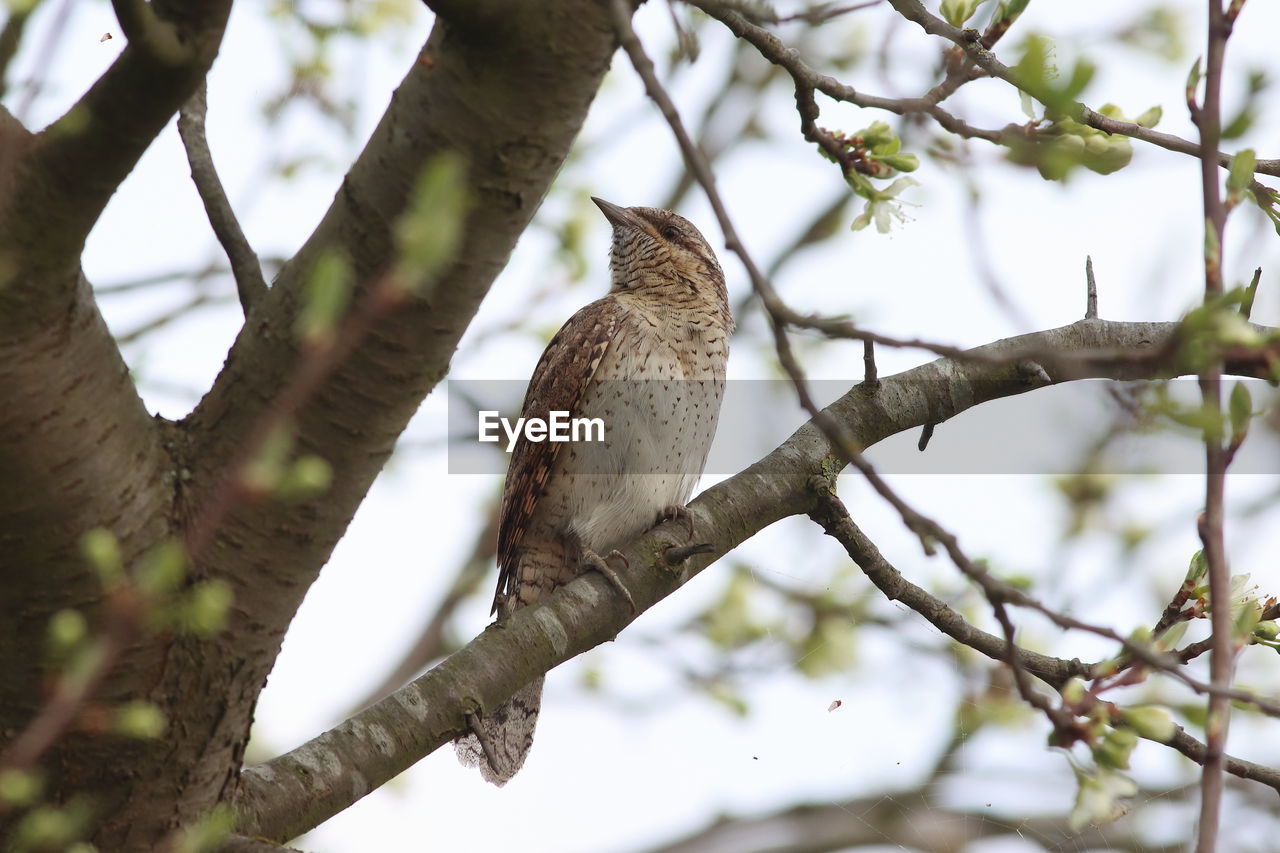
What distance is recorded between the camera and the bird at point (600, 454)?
13.6 feet

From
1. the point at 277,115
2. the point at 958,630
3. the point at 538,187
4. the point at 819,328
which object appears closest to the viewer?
the point at 819,328

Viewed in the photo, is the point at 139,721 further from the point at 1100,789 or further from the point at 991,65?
the point at 991,65

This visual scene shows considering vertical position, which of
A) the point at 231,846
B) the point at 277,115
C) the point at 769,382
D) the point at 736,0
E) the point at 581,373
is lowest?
the point at 231,846

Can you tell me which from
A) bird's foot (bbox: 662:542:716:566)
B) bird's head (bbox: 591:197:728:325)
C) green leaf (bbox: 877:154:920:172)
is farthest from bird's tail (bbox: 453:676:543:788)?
green leaf (bbox: 877:154:920:172)

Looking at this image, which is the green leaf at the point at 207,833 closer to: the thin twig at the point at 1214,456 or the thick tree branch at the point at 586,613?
the thick tree branch at the point at 586,613

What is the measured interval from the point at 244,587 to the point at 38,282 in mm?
561

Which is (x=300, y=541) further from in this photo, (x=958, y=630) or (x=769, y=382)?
(x=769, y=382)

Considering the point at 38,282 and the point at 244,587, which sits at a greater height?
the point at 38,282

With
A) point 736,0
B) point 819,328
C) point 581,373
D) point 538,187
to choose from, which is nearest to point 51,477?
point 538,187

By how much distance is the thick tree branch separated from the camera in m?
2.34

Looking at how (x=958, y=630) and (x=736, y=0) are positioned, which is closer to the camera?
(x=736, y=0)

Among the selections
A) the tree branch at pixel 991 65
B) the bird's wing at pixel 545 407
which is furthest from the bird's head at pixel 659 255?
the tree branch at pixel 991 65

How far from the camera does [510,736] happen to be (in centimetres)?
425

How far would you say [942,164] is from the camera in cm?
226
